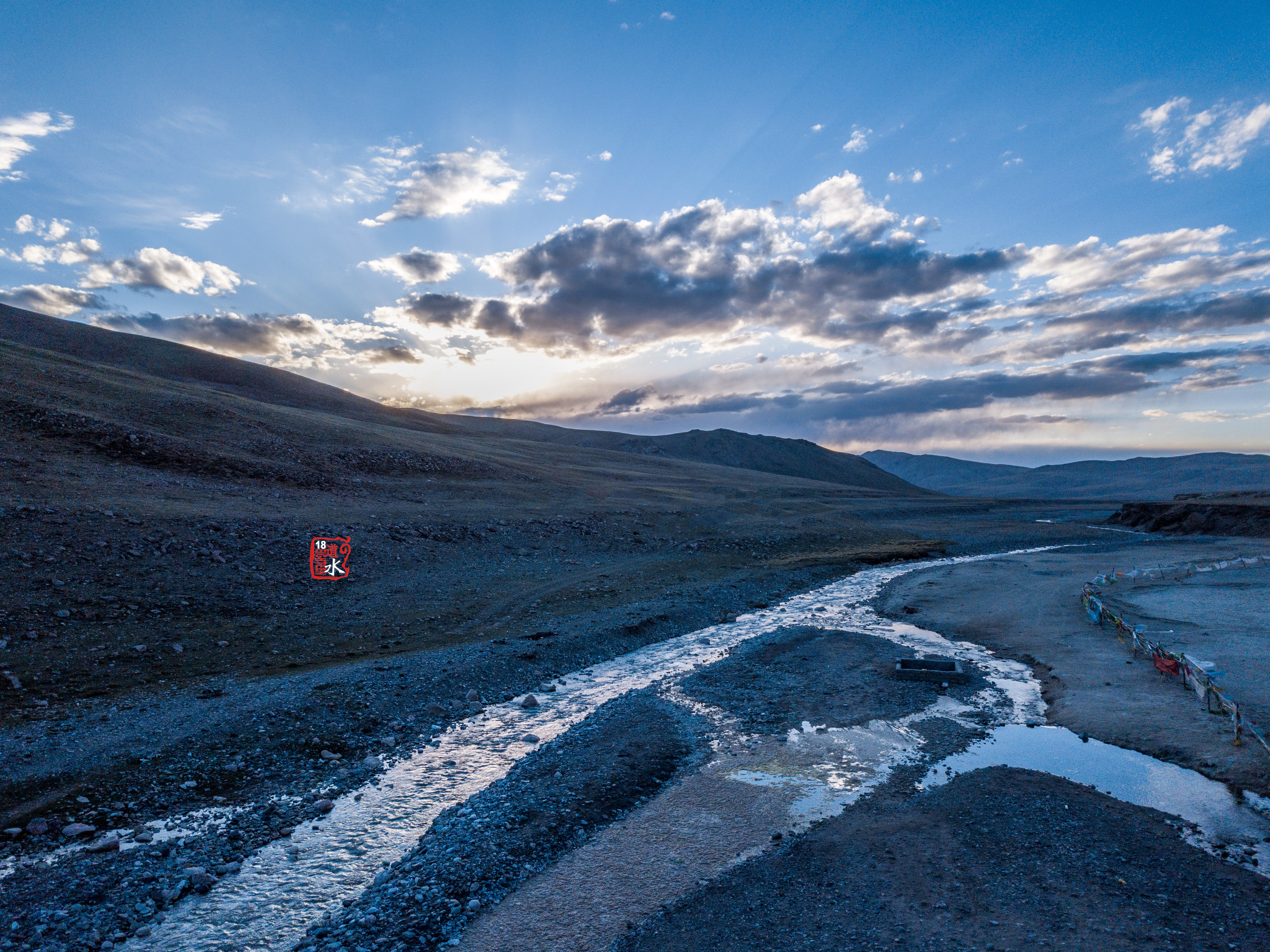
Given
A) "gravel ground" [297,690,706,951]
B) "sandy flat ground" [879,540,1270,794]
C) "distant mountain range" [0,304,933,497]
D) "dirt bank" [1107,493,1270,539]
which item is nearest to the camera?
"gravel ground" [297,690,706,951]

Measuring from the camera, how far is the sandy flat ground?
16.3m

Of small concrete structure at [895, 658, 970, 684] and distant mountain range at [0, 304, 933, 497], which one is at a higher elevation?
distant mountain range at [0, 304, 933, 497]

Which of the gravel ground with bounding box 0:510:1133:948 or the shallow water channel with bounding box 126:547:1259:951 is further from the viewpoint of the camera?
the gravel ground with bounding box 0:510:1133:948

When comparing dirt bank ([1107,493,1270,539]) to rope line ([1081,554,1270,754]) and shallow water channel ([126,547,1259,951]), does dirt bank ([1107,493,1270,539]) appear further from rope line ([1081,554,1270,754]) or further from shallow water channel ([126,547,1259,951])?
shallow water channel ([126,547,1259,951])

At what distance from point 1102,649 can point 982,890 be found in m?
19.4

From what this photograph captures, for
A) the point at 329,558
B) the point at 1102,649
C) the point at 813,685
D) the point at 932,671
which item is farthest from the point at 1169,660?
the point at 329,558

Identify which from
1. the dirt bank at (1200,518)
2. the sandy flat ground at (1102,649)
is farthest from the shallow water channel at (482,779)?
the dirt bank at (1200,518)

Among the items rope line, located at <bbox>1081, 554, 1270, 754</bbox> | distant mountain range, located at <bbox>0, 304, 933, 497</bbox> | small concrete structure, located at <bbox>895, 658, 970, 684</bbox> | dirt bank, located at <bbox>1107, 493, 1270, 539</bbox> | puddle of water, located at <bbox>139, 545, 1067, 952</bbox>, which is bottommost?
puddle of water, located at <bbox>139, 545, 1067, 952</bbox>

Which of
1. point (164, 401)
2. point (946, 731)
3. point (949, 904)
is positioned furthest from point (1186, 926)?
point (164, 401)

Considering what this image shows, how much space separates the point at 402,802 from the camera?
1405 centimetres

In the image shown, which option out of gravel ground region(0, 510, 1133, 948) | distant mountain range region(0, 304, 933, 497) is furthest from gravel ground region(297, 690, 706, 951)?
distant mountain range region(0, 304, 933, 497)

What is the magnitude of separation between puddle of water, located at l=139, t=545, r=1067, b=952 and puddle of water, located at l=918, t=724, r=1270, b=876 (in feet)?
8.13

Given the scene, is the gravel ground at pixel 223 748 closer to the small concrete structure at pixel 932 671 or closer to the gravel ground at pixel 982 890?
the small concrete structure at pixel 932 671

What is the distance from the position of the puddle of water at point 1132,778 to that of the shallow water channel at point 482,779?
0.10 metres
